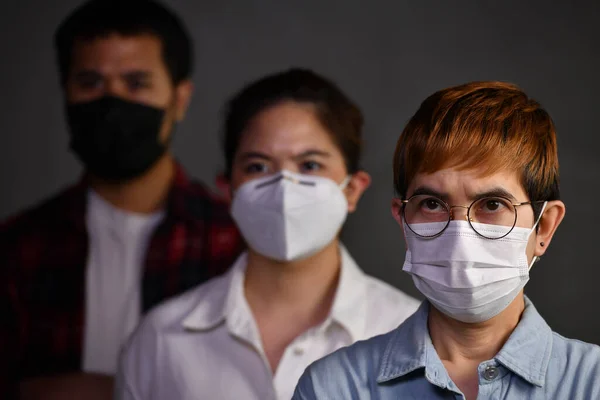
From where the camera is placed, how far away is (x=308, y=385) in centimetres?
190

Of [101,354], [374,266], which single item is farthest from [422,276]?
[101,354]

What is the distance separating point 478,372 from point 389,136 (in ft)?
6.00

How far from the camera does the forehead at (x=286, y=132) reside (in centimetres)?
264

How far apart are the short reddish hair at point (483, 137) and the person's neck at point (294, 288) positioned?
828 millimetres

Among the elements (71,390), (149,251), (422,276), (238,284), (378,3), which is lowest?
(71,390)

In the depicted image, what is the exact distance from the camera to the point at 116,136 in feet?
11.0

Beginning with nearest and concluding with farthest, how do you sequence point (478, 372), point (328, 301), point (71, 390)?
point (478, 372) < point (328, 301) < point (71, 390)

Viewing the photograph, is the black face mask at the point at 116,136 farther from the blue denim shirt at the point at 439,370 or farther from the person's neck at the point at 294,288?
the blue denim shirt at the point at 439,370

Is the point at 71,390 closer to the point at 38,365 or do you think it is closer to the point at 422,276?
the point at 38,365

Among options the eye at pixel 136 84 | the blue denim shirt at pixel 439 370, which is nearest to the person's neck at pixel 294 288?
the blue denim shirt at pixel 439 370

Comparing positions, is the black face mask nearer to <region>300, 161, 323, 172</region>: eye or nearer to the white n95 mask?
the white n95 mask

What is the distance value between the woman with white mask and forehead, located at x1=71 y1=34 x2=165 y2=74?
3.02 ft

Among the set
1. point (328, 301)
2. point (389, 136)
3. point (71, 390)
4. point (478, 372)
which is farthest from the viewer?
point (389, 136)

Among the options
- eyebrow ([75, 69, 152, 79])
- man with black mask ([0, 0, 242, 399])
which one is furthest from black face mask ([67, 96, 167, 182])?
eyebrow ([75, 69, 152, 79])
